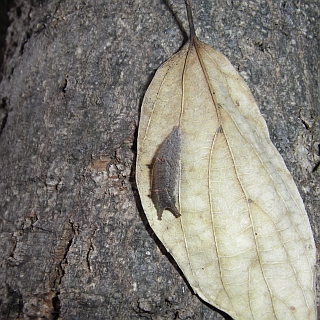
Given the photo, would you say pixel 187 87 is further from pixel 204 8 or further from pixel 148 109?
pixel 204 8

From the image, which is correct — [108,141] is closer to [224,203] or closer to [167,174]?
[167,174]

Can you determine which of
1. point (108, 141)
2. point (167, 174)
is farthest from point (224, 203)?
point (108, 141)

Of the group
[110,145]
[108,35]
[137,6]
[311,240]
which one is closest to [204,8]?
[137,6]

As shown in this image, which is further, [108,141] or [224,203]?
[108,141]
